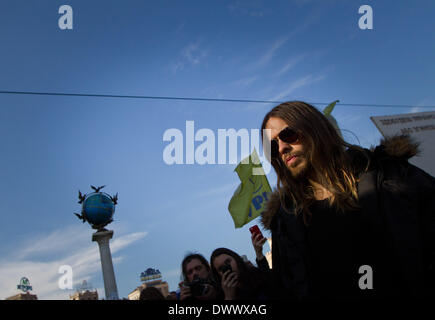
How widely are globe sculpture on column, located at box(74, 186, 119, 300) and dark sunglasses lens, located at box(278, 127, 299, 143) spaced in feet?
46.4

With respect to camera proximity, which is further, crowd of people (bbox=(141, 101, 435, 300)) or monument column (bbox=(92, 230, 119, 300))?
monument column (bbox=(92, 230, 119, 300))

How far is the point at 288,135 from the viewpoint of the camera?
1836 millimetres

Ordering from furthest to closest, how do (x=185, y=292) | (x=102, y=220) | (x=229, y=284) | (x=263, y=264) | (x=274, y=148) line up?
(x=102, y=220) → (x=185, y=292) → (x=229, y=284) → (x=263, y=264) → (x=274, y=148)

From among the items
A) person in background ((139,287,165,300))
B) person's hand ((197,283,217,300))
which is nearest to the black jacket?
person's hand ((197,283,217,300))

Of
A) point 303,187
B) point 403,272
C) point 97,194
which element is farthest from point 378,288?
point 97,194

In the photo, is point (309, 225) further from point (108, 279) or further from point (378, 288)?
point (108, 279)

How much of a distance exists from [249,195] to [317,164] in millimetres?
5437

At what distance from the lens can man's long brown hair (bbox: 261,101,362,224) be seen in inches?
64.1

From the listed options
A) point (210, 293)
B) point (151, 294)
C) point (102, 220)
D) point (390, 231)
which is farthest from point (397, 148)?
point (102, 220)

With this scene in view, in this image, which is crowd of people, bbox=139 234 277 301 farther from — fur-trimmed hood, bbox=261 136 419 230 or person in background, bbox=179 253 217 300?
fur-trimmed hood, bbox=261 136 419 230

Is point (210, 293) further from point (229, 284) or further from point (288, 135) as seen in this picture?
point (288, 135)

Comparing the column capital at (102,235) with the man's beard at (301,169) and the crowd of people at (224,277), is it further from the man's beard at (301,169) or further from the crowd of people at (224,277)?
the man's beard at (301,169)
